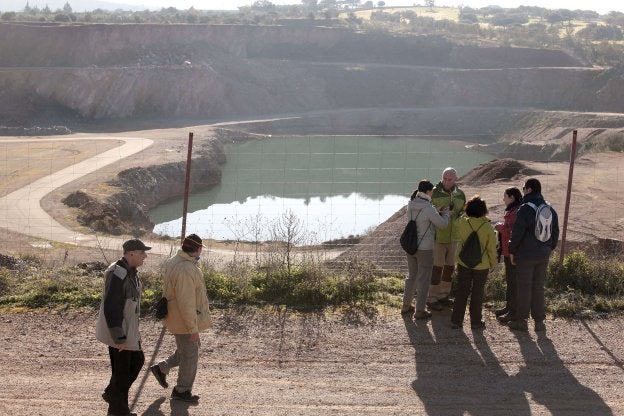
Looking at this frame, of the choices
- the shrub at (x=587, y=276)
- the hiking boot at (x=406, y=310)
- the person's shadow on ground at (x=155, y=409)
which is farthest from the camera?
the shrub at (x=587, y=276)

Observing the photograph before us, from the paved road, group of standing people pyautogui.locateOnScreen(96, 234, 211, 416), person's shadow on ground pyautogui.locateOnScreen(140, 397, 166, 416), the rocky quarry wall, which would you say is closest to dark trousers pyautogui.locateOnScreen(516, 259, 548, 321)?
group of standing people pyautogui.locateOnScreen(96, 234, 211, 416)

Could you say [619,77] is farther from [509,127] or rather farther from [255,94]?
[255,94]

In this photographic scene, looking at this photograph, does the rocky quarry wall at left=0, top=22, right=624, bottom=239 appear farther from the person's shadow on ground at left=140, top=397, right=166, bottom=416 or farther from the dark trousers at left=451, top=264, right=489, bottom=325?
the person's shadow on ground at left=140, top=397, right=166, bottom=416

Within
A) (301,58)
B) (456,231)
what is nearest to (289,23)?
(301,58)

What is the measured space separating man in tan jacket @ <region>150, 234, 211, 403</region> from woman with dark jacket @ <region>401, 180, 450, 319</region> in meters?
2.81

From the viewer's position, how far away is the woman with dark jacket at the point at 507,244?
925cm

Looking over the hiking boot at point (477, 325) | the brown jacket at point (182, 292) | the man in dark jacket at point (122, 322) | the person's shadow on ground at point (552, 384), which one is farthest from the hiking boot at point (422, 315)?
the man in dark jacket at point (122, 322)

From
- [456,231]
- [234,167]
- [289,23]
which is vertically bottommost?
[234,167]

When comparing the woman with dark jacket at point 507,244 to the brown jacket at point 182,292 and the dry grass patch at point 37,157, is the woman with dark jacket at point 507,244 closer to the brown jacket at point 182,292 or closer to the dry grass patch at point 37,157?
the brown jacket at point 182,292

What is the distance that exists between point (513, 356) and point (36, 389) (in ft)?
14.7

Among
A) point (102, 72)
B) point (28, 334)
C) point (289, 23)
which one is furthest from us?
point (289, 23)

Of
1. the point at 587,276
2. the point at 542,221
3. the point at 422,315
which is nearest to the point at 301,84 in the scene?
the point at 587,276

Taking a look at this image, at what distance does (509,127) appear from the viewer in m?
62.6

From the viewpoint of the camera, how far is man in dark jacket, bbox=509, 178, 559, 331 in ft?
28.9
